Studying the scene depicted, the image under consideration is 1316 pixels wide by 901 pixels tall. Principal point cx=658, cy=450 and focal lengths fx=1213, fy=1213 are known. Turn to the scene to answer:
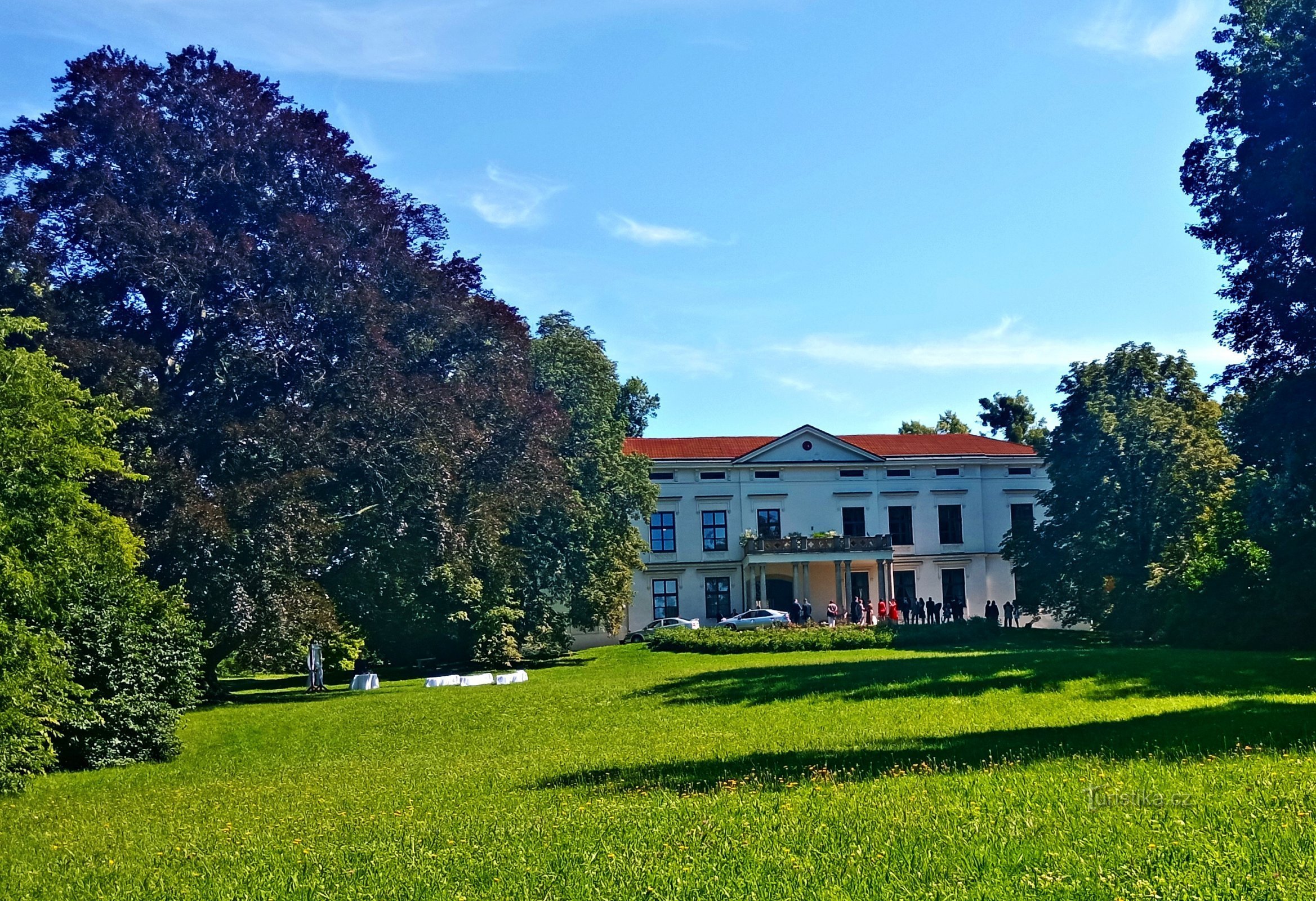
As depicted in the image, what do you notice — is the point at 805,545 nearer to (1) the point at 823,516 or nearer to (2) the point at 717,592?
(1) the point at 823,516

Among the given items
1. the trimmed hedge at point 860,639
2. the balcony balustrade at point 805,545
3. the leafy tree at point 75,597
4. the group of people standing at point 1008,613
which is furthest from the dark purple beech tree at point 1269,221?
the balcony balustrade at point 805,545

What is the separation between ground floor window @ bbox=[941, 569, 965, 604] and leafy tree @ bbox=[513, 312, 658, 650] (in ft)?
69.1

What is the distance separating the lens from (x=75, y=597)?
62.6ft

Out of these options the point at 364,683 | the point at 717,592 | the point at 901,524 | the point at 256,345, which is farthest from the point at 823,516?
the point at 256,345

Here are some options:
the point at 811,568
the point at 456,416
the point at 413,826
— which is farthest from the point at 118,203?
the point at 811,568

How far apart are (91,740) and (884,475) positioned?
48898 mm

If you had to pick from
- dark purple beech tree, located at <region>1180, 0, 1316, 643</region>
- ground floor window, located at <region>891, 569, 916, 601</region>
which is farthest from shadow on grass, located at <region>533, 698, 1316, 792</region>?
ground floor window, located at <region>891, 569, 916, 601</region>

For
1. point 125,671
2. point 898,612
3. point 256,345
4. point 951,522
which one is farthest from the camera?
point 951,522

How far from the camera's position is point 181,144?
92.3ft

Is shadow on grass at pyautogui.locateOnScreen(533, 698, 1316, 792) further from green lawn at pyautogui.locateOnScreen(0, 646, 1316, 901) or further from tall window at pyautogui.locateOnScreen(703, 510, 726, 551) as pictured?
tall window at pyautogui.locateOnScreen(703, 510, 726, 551)

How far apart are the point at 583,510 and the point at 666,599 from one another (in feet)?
67.8

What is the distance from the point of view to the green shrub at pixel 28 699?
15.2 m

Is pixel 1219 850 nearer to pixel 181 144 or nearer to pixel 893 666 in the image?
pixel 893 666

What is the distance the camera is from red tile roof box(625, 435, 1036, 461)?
62688 mm
